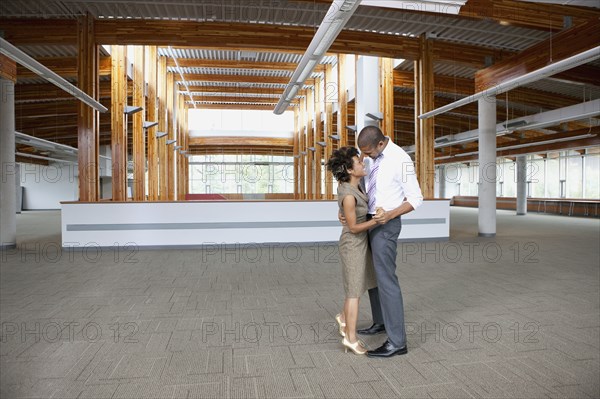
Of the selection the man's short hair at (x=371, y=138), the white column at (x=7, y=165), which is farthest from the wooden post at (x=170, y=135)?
the man's short hair at (x=371, y=138)

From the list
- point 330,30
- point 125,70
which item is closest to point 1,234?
point 125,70

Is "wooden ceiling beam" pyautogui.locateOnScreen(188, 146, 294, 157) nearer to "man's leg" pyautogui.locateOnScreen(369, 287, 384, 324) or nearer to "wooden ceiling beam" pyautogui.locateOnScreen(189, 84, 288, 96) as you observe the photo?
"wooden ceiling beam" pyautogui.locateOnScreen(189, 84, 288, 96)

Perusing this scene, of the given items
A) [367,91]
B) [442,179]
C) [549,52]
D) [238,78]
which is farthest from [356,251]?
[442,179]

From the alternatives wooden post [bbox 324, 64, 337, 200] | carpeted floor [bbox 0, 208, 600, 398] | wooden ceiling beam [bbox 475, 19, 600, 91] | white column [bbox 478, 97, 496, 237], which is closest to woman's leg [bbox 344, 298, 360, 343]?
carpeted floor [bbox 0, 208, 600, 398]

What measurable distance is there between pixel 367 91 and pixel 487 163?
3552 mm

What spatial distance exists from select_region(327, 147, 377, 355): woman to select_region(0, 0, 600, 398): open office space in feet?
0.93

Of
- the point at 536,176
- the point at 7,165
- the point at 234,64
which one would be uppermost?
the point at 234,64

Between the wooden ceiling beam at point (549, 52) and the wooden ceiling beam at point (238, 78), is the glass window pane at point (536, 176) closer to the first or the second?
the wooden ceiling beam at point (238, 78)

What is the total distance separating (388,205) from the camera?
278cm

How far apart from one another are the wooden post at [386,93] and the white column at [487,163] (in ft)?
7.80

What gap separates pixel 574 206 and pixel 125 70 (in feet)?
64.5

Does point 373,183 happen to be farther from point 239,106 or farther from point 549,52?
point 239,106

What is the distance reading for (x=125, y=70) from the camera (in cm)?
1150

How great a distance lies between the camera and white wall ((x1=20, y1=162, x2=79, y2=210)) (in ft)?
87.6
